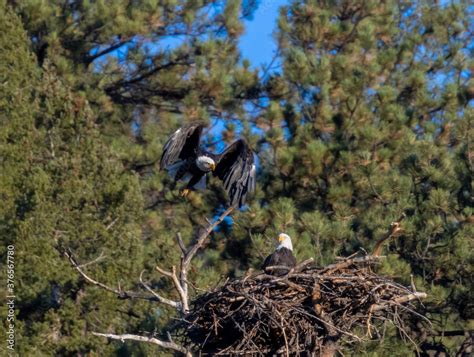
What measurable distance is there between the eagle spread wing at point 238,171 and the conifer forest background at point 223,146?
1248 millimetres

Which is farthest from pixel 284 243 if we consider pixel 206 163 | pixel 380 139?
pixel 380 139

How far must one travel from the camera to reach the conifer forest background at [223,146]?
10.7 m

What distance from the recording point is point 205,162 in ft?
29.5

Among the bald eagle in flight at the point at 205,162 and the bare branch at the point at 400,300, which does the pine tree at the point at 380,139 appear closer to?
the bald eagle in flight at the point at 205,162

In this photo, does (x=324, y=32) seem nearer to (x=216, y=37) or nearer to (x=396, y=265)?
(x=216, y=37)

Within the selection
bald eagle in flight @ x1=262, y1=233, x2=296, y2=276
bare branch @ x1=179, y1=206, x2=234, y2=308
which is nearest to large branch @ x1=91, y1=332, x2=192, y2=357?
bare branch @ x1=179, y1=206, x2=234, y2=308

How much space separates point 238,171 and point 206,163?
0.29 meters

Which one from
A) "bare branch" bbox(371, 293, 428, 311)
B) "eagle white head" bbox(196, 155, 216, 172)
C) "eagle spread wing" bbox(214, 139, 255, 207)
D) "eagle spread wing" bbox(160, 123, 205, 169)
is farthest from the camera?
"eagle white head" bbox(196, 155, 216, 172)

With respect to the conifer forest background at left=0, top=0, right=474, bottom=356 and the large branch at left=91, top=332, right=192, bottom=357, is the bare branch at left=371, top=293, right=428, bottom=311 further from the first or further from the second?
the conifer forest background at left=0, top=0, right=474, bottom=356

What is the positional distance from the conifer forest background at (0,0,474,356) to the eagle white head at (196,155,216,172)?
1197 mm

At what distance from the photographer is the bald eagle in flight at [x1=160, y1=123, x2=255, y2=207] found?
Answer: 852 cm

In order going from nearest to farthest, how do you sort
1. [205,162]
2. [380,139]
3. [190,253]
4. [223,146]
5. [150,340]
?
[150,340], [190,253], [205,162], [380,139], [223,146]

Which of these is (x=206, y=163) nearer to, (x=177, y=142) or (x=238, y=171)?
(x=238, y=171)

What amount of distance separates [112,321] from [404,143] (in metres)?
3.76
